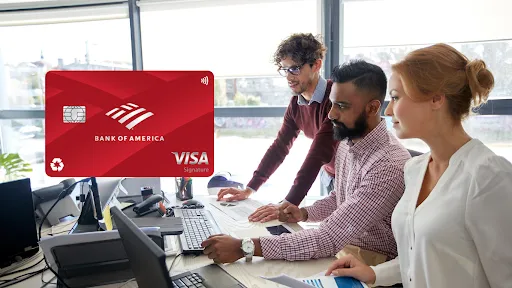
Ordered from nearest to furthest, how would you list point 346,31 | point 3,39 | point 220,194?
point 220,194 < point 346,31 < point 3,39

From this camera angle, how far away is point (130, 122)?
1.29 m

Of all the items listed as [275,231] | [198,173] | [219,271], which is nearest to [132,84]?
[198,173]

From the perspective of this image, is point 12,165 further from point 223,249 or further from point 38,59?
point 223,249

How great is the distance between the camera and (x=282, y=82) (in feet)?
11.1

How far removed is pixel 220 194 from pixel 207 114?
83 centimetres

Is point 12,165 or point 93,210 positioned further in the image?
point 12,165

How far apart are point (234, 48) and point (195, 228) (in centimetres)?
228

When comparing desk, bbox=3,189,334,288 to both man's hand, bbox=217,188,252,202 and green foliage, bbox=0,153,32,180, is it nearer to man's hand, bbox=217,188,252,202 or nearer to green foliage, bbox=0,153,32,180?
man's hand, bbox=217,188,252,202

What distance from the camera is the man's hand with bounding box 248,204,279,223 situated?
66.0 inches

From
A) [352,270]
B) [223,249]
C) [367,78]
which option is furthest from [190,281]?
→ [367,78]

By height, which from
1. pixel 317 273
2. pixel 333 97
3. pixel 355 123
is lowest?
pixel 317 273

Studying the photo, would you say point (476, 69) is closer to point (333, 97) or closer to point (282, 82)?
point (333, 97)

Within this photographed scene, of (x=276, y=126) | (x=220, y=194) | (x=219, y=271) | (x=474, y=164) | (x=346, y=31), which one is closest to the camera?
(x=474, y=164)

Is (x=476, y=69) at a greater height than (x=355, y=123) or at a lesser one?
greater
